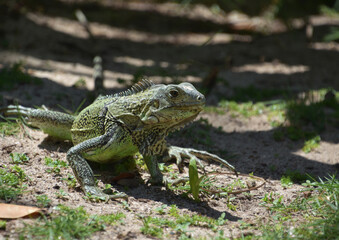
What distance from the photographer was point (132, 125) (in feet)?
15.2

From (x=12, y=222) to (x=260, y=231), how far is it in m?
2.40

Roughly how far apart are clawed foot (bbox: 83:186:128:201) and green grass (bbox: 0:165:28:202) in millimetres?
672

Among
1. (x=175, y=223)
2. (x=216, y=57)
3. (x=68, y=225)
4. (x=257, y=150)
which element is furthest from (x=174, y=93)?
(x=216, y=57)

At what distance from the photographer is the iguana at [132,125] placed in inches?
171

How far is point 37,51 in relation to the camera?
10141 mm

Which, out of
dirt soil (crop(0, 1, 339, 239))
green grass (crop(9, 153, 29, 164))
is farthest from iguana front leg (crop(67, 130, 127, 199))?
green grass (crop(9, 153, 29, 164))

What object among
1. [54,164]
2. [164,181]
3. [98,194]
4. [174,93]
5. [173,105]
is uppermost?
[174,93]

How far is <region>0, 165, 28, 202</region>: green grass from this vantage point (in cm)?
405

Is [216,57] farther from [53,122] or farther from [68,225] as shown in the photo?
[68,225]

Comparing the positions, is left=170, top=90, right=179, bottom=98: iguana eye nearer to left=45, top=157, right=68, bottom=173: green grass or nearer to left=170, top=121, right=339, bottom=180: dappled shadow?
left=45, top=157, right=68, bottom=173: green grass

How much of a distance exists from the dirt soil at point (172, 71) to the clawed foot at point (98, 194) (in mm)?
65

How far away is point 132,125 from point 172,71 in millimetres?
5063

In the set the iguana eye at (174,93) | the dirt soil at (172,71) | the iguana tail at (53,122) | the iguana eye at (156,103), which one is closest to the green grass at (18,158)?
the dirt soil at (172,71)

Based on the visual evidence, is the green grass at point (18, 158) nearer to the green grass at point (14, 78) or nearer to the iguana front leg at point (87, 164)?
the iguana front leg at point (87, 164)
